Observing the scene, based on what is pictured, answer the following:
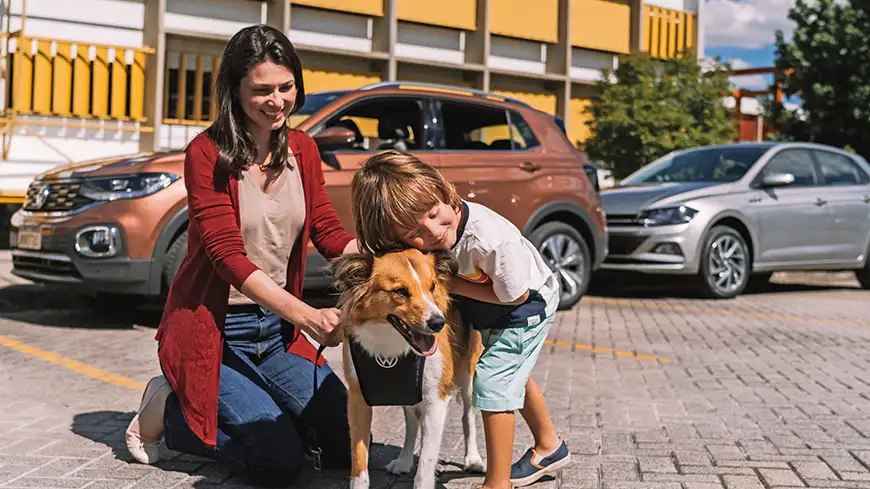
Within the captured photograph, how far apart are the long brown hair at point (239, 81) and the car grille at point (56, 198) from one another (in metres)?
3.94

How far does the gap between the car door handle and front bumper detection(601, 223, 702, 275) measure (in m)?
2.00

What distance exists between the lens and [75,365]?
20.4 ft

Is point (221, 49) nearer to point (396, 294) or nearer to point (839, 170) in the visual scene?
point (839, 170)

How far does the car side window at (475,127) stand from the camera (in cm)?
871

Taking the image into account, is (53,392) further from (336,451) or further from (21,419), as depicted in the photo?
(336,451)

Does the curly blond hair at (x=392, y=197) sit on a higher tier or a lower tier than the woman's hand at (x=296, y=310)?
higher

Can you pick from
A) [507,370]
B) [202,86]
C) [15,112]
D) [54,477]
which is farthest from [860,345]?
[202,86]

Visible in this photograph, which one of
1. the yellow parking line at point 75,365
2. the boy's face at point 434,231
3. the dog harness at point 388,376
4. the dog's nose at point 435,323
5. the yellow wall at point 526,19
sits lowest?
the yellow parking line at point 75,365

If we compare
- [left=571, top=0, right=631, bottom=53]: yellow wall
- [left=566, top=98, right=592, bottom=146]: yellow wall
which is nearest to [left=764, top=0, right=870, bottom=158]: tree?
[left=571, top=0, right=631, bottom=53]: yellow wall

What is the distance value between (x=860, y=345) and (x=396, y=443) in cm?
516

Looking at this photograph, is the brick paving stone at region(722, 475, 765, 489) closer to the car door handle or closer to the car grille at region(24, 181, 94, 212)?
the car grille at region(24, 181, 94, 212)

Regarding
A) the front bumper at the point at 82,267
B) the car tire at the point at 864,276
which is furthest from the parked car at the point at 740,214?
the front bumper at the point at 82,267

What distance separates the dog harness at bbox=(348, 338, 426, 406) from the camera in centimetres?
328

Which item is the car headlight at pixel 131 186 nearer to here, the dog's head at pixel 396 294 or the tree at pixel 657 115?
the dog's head at pixel 396 294
